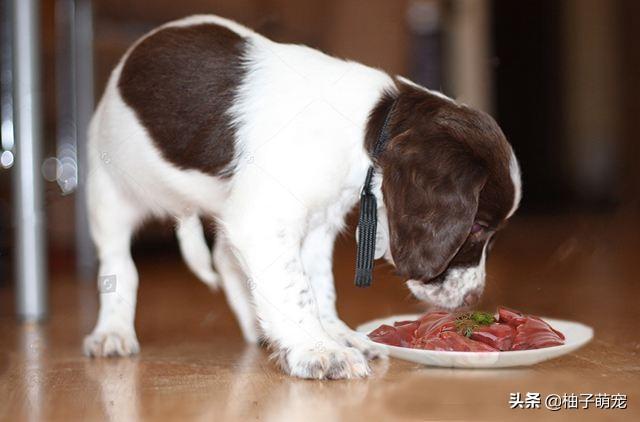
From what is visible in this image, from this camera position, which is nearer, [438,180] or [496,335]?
[438,180]

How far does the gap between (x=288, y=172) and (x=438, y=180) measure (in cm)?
39

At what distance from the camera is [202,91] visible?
8.28 feet

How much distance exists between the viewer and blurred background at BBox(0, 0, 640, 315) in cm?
347

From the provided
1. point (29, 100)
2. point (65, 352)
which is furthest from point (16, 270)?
point (65, 352)

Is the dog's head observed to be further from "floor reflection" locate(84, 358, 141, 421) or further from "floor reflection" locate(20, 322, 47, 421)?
"floor reflection" locate(20, 322, 47, 421)

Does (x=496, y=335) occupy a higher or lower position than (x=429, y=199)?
lower

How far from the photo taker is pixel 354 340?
254 cm

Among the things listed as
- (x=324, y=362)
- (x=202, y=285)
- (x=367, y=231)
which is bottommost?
(x=202, y=285)

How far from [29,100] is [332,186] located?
1773 millimetres

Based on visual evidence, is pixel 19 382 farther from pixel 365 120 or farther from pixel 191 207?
pixel 365 120

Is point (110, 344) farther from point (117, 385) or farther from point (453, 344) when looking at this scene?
point (453, 344)

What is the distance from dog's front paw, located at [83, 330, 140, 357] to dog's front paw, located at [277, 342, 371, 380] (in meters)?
0.62

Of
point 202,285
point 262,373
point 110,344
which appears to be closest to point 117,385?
point 262,373

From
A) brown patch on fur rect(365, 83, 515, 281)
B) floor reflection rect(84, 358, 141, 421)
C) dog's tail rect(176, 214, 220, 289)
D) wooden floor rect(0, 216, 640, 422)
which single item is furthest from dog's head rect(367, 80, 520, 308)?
dog's tail rect(176, 214, 220, 289)
